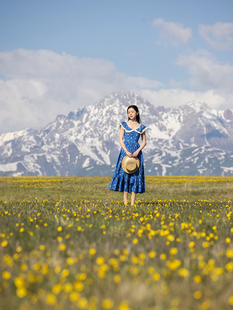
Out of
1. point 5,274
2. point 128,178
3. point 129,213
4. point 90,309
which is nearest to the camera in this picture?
point 90,309

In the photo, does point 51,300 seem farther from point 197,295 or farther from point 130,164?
point 130,164

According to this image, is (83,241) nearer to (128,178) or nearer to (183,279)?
(183,279)

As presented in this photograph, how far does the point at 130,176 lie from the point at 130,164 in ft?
2.13

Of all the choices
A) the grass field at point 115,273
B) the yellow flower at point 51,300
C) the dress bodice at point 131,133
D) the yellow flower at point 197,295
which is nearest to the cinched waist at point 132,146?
the dress bodice at point 131,133

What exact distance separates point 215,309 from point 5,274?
6.56ft

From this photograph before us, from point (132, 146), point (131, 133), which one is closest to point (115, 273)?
point (132, 146)

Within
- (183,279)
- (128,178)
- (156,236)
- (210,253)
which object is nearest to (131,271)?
(183,279)

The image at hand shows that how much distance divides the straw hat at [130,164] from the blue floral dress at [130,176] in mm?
400

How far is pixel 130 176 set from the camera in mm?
10672

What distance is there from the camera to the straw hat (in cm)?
1022

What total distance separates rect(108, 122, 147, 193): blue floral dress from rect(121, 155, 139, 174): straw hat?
1.31ft

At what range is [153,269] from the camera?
2947 mm

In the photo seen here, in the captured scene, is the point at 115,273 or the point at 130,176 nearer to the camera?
the point at 115,273


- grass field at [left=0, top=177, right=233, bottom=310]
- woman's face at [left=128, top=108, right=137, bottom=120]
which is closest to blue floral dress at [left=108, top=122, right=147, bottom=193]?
woman's face at [left=128, top=108, right=137, bottom=120]
